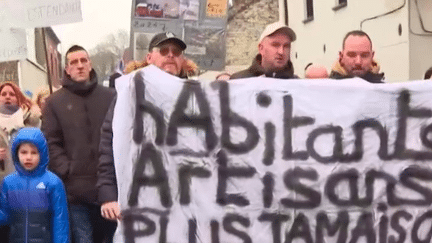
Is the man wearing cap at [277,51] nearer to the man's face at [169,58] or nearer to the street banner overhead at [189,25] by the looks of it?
the man's face at [169,58]

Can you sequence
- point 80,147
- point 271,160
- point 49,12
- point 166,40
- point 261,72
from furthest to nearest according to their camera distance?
point 49,12
point 80,147
point 261,72
point 166,40
point 271,160

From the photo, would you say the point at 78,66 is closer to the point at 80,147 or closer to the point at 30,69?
the point at 80,147

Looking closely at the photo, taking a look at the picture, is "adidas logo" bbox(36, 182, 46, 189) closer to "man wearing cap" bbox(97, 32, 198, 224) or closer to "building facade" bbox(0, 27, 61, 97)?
"man wearing cap" bbox(97, 32, 198, 224)

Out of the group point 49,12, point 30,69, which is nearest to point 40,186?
point 49,12

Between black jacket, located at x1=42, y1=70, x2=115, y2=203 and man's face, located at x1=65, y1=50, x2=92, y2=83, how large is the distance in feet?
0.13

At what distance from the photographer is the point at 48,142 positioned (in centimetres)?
476

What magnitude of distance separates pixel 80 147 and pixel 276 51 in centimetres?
137

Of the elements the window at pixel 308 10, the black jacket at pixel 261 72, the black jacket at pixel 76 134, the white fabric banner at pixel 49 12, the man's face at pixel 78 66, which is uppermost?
the window at pixel 308 10

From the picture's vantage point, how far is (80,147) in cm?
472

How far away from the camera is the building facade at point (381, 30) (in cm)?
1273

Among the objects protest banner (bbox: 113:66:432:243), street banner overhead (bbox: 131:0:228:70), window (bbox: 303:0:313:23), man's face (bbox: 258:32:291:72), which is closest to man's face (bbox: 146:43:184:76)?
protest banner (bbox: 113:66:432:243)

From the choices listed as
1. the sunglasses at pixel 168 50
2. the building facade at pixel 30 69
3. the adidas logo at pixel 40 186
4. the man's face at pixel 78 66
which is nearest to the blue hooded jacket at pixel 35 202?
the adidas logo at pixel 40 186

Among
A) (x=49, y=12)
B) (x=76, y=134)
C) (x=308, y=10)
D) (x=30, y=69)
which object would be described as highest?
(x=308, y=10)

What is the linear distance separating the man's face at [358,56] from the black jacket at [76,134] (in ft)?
5.11
